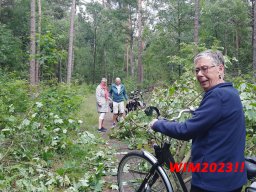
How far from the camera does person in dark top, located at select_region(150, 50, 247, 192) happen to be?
229 cm

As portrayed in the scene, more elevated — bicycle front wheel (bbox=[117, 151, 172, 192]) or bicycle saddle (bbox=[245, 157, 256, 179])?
bicycle saddle (bbox=[245, 157, 256, 179])

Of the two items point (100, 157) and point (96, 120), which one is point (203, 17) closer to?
point (96, 120)

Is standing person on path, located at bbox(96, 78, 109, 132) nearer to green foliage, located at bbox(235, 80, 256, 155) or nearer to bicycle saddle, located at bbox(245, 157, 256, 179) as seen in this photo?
green foliage, located at bbox(235, 80, 256, 155)

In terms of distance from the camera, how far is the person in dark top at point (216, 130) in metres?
2.29

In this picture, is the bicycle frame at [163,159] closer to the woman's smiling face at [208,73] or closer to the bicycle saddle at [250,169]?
the bicycle saddle at [250,169]

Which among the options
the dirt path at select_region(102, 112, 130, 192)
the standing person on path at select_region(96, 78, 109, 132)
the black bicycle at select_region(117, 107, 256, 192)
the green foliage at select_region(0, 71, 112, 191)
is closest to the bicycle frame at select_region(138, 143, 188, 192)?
the black bicycle at select_region(117, 107, 256, 192)

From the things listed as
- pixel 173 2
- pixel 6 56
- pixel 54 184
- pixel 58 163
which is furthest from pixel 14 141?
pixel 173 2

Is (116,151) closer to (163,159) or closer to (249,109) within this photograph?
(249,109)

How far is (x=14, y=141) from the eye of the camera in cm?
536

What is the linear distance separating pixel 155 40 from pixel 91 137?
22.5 metres

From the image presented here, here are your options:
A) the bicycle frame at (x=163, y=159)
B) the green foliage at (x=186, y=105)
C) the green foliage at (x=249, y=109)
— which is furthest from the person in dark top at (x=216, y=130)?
the green foliage at (x=249, y=109)

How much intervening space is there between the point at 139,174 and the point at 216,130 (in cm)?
192

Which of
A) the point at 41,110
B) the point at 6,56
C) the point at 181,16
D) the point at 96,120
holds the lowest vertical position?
the point at 96,120

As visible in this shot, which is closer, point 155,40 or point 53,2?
point 155,40
